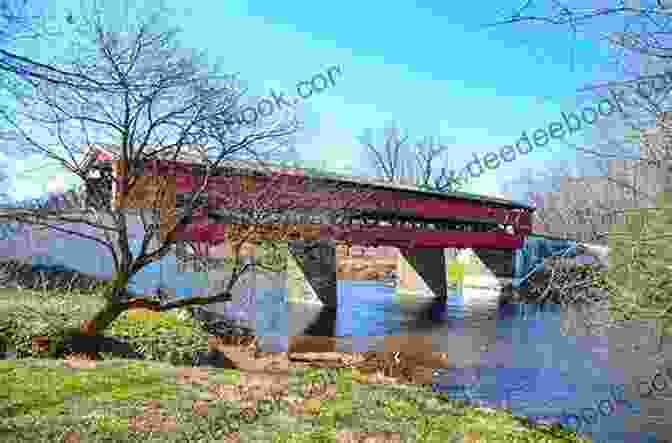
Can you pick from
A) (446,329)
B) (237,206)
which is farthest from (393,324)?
(237,206)

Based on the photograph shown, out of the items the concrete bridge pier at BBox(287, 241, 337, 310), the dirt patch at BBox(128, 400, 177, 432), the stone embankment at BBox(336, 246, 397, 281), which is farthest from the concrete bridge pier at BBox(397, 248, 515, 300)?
the dirt patch at BBox(128, 400, 177, 432)

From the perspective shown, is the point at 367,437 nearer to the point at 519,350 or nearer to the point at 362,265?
the point at 519,350

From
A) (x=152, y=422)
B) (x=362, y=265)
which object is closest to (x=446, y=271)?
(x=362, y=265)

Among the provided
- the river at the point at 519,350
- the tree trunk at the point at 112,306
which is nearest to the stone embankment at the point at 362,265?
the river at the point at 519,350

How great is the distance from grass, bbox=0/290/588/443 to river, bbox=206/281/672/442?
1695 mm

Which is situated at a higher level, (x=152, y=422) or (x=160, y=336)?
(x=152, y=422)

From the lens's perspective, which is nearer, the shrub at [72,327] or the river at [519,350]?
the shrub at [72,327]

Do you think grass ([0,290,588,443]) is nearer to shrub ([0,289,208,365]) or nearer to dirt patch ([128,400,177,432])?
dirt patch ([128,400,177,432])

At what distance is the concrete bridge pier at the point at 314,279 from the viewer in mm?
16859

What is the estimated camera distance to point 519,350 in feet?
36.0

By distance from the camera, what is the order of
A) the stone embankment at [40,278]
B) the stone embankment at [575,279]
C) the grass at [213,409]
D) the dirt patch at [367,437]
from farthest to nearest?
the stone embankment at [40,278]
the stone embankment at [575,279]
the dirt patch at [367,437]
the grass at [213,409]

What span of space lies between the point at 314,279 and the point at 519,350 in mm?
7987

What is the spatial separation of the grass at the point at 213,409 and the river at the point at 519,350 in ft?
5.56

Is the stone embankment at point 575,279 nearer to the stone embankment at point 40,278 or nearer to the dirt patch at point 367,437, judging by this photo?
the dirt patch at point 367,437
